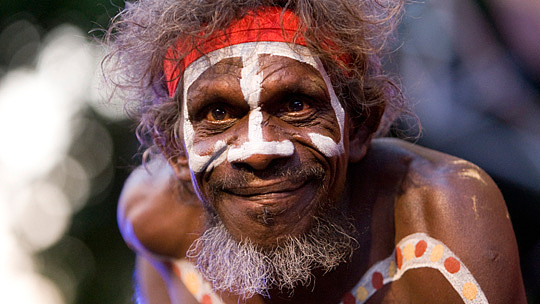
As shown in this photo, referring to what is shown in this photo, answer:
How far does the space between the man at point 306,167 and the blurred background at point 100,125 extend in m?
0.32

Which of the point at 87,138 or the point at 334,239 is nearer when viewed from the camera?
the point at 334,239

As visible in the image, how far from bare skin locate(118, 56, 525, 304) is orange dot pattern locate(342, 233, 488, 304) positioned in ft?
0.05

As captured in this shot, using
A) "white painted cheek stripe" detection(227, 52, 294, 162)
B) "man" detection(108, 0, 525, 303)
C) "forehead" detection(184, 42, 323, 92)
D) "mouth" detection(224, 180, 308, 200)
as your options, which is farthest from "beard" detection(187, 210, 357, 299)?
"forehead" detection(184, 42, 323, 92)

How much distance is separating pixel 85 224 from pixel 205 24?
2.97 m

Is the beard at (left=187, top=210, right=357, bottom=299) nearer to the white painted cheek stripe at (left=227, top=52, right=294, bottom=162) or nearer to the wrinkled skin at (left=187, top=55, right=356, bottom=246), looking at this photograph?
the wrinkled skin at (left=187, top=55, right=356, bottom=246)

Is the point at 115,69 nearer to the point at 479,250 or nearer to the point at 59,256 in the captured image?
the point at 479,250

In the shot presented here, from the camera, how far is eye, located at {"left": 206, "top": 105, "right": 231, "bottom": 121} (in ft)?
4.82

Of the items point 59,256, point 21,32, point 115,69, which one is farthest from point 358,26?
point 59,256

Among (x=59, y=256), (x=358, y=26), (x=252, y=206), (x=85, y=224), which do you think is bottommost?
(x=59, y=256)

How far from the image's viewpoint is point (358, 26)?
156 cm

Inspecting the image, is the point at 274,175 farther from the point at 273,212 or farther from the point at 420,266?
the point at 420,266

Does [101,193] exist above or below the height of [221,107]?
below

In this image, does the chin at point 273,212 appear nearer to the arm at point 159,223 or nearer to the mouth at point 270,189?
the mouth at point 270,189

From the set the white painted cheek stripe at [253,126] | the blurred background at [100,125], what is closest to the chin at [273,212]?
the white painted cheek stripe at [253,126]
